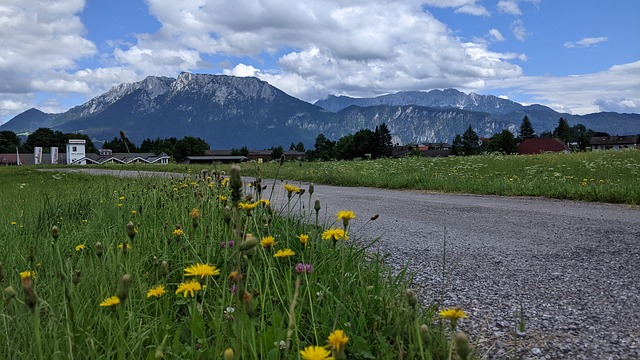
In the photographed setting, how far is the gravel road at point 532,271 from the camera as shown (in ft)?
7.31

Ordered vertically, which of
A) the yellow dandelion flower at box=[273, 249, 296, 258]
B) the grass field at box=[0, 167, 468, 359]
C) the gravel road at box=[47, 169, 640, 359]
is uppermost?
the yellow dandelion flower at box=[273, 249, 296, 258]

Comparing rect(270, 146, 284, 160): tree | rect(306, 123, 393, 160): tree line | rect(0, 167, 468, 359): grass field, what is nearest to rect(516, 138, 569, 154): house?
rect(306, 123, 393, 160): tree line

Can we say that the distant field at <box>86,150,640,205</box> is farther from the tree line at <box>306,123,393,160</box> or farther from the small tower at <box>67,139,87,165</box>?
the small tower at <box>67,139,87,165</box>

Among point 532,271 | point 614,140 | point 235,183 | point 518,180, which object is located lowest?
point 532,271

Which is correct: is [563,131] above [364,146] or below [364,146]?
above

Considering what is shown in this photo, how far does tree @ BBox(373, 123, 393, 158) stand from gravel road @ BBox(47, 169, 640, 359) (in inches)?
3472

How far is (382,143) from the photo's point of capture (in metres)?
101

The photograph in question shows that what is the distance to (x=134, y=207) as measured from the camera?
4.80 m

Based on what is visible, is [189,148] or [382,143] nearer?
[382,143]

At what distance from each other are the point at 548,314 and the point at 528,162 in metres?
15.5

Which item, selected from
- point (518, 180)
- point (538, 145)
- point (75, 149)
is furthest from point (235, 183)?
point (75, 149)

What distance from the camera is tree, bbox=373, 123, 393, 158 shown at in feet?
319

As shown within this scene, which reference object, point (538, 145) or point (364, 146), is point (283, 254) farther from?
point (538, 145)

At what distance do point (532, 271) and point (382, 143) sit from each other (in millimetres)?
98602
